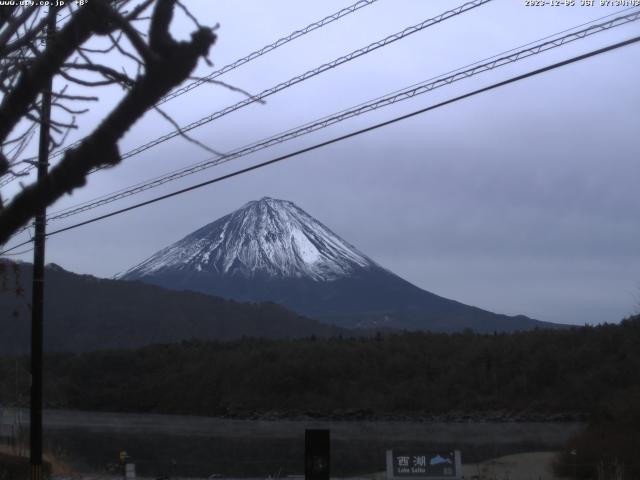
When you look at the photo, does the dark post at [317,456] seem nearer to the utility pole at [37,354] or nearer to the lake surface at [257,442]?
the utility pole at [37,354]

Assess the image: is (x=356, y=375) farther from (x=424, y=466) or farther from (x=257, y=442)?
(x=424, y=466)

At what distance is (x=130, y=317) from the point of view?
4528 inches

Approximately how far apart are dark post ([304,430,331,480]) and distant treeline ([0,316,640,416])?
47.3m

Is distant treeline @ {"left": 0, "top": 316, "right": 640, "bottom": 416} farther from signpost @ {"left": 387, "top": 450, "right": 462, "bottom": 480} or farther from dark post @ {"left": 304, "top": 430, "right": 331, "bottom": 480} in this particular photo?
dark post @ {"left": 304, "top": 430, "right": 331, "bottom": 480}

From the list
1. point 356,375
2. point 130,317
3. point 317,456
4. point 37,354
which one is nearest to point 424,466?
point 317,456

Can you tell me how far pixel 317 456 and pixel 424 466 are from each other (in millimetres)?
6368

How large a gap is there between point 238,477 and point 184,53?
2417cm

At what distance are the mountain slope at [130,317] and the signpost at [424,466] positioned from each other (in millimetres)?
90012

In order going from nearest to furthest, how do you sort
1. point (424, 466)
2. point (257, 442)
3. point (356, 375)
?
point (424, 466)
point (257, 442)
point (356, 375)

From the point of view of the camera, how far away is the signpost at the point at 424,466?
714 inches

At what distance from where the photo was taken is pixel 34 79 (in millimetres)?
4949

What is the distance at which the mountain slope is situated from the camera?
10938 cm

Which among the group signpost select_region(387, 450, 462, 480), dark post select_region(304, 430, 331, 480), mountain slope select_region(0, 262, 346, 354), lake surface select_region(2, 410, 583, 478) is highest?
mountain slope select_region(0, 262, 346, 354)

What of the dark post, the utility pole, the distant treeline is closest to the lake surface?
the distant treeline
